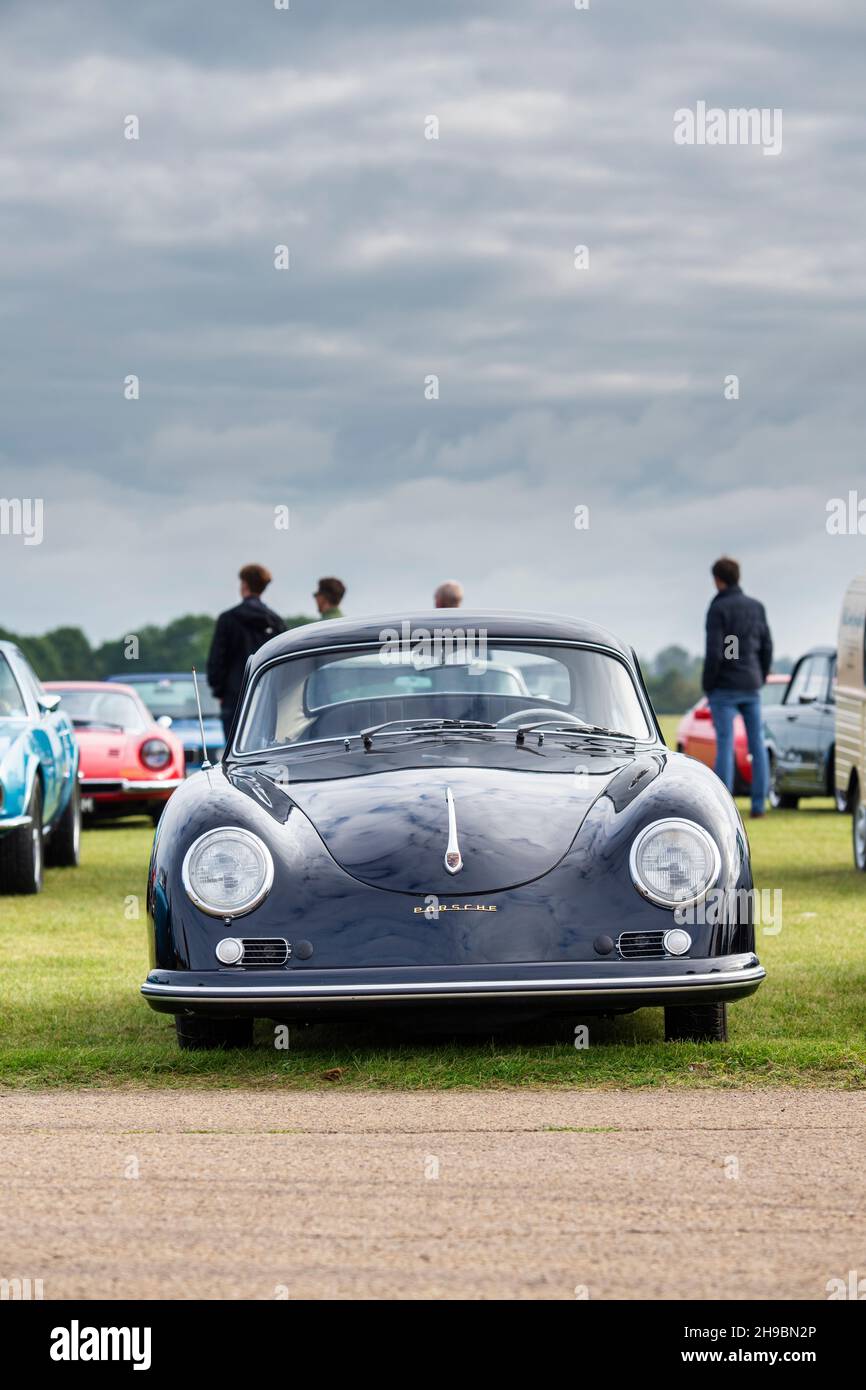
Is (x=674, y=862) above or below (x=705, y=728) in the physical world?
above

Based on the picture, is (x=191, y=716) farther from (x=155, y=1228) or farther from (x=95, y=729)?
(x=155, y=1228)

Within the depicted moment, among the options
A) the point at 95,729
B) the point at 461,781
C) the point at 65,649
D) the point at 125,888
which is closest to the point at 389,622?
the point at 461,781

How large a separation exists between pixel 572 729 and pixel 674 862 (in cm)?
136

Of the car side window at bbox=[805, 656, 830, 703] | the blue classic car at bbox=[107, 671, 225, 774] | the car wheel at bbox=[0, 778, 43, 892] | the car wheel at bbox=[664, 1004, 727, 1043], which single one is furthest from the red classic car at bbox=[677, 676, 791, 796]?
the car wheel at bbox=[664, 1004, 727, 1043]

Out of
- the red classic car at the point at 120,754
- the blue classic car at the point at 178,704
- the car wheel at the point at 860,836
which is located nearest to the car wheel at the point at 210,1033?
the car wheel at the point at 860,836

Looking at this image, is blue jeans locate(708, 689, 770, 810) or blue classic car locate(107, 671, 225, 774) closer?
blue jeans locate(708, 689, 770, 810)

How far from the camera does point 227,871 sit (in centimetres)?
584

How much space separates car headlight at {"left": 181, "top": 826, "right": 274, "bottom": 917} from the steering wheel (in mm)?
1536

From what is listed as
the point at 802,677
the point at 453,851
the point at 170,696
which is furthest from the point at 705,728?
the point at 453,851

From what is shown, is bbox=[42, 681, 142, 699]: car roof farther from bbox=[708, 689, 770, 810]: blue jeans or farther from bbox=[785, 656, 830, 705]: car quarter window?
bbox=[785, 656, 830, 705]: car quarter window

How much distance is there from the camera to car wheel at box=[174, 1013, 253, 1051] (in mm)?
6156

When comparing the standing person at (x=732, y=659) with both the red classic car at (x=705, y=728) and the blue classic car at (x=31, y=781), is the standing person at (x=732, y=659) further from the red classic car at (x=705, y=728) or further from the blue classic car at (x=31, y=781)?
the blue classic car at (x=31, y=781)

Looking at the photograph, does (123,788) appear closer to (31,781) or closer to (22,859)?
(31,781)
